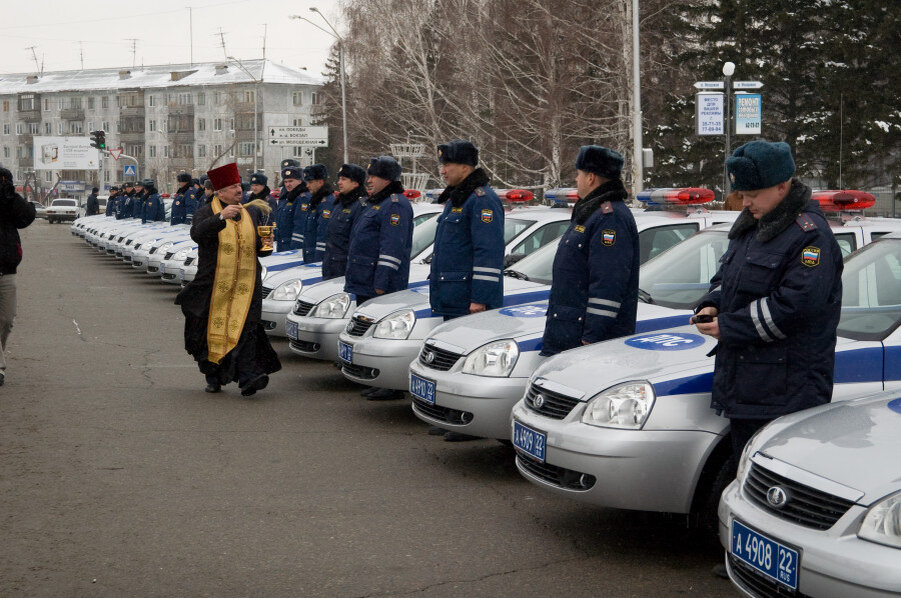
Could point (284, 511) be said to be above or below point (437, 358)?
below

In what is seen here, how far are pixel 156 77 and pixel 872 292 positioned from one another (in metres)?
115

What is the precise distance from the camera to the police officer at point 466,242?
24.9 ft

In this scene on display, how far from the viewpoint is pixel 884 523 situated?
3.46 meters

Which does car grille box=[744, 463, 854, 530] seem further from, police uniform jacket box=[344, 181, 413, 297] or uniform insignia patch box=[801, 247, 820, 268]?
police uniform jacket box=[344, 181, 413, 297]

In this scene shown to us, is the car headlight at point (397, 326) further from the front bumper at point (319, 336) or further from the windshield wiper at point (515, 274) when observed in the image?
the front bumper at point (319, 336)

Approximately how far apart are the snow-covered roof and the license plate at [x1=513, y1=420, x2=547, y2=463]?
9346cm

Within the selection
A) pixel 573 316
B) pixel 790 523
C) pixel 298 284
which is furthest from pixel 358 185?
pixel 790 523

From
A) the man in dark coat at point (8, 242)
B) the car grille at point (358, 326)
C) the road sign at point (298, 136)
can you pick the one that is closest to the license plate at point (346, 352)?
the car grille at point (358, 326)

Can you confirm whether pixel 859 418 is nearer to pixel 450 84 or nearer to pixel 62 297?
pixel 62 297

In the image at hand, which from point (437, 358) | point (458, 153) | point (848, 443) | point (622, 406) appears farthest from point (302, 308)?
point (848, 443)

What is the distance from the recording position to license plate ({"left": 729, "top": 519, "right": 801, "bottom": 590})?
367 cm

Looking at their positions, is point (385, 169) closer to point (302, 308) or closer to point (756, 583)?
point (302, 308)

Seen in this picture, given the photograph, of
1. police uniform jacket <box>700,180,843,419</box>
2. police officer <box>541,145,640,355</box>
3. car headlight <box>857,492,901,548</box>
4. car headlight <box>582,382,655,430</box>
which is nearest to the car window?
police officer <box>541,145,640,355</box>

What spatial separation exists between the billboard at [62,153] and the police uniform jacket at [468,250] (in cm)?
9918
